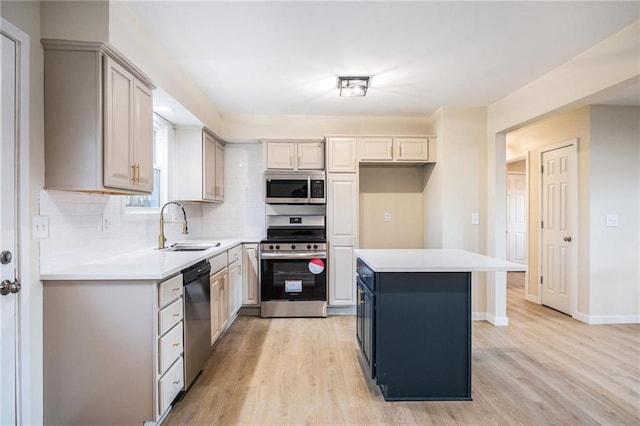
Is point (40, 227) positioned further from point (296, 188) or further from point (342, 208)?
point (342, 208)

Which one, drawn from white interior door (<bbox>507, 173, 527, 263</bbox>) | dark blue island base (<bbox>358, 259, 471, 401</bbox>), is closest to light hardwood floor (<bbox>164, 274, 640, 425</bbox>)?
dark blue island base (<bbox>358, 259, 471, 401</bbox>)

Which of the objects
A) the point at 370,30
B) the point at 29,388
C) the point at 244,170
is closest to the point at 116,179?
the point at 29,388

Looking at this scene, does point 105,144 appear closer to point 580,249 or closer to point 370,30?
point 370,30

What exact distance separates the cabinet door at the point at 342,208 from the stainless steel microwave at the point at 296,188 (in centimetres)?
12

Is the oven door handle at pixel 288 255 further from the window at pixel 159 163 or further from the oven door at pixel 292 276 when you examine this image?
the window at pixel 159 163

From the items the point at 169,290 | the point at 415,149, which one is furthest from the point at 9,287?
the point at 415,149

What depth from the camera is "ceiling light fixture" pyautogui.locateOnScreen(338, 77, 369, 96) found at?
2.89m

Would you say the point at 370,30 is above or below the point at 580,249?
above

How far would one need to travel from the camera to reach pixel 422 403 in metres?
2.06

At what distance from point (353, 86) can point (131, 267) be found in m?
2.37

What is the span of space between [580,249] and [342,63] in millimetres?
3418

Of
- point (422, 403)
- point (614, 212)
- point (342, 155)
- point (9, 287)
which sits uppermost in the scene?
point (342, 155)

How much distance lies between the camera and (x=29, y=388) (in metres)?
1.66

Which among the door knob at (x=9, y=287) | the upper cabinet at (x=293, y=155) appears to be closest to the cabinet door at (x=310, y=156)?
the upper cabinet at (x=293, y=155)
